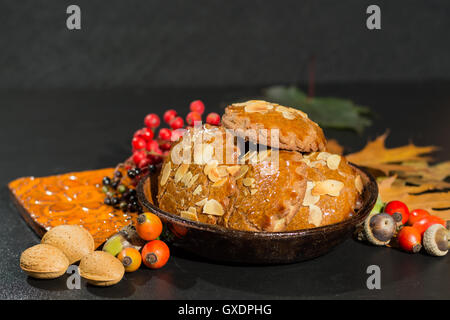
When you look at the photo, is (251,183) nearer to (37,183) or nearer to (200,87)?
(37,183)

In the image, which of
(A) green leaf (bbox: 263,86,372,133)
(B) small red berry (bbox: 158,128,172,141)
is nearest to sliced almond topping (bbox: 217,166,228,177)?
(B) small red berry (bbox: 158,128,172,141)

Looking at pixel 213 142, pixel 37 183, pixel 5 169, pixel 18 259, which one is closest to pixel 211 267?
pixel 213 142

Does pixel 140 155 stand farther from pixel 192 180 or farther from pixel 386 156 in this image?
pixel 386 156

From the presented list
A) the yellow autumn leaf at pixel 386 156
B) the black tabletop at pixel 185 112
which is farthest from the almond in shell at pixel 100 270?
the yellow autumn leaf at pixel 386 156

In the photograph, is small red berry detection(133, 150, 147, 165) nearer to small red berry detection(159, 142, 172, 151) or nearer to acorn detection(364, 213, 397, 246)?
small red berry detection(159, 142, 172, 151)

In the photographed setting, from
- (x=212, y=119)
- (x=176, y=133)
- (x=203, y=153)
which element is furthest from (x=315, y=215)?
(x=176, y=133)
